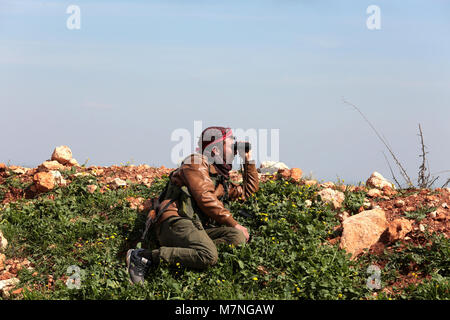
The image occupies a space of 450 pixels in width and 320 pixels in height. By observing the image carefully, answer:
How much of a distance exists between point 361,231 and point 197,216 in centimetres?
249

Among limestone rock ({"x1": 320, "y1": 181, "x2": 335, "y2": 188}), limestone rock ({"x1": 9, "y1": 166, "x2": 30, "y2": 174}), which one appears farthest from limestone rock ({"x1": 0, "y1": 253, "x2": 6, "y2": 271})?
limestone rock ({"x1": 320, "y1": 181, "x2": 335, "y2": 188})

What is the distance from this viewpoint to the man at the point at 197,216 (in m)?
6.80

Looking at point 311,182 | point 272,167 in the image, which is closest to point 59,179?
point 272,167

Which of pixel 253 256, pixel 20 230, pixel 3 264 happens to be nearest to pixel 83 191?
pixel 20 230

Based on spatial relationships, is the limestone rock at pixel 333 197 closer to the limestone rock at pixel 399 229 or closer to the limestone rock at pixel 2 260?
the limestone rock at pixel 399 229

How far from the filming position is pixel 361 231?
7625 mm

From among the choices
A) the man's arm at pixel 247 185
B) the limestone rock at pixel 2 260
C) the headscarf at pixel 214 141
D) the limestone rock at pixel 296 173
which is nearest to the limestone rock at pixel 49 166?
the limestone rock at pixel 2 260

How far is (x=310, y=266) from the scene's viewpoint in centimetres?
677

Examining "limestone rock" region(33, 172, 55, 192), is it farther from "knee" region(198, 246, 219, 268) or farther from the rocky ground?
"knee" region(198, 246, 219, 268)

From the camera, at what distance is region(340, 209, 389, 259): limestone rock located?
24.7ft

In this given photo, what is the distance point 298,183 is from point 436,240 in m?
2.54

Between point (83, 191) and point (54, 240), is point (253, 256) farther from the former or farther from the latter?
point (83, 191)

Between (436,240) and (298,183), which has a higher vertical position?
(298,183)

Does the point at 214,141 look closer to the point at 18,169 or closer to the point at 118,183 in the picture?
the point at 118,183
